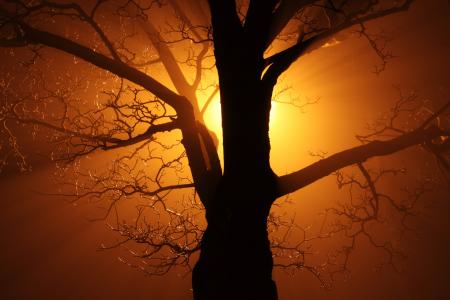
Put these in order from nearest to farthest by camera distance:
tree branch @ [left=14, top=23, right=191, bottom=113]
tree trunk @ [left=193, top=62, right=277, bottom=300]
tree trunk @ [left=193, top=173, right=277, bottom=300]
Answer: tree trunk @ [left=193, top=62, right=277, bottom=300]
tree trunk @ [left=193, top=173, right=277, bottom=300]
tree branch @ [left=14, top=23, right=191, bottom=113]

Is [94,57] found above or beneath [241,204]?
above

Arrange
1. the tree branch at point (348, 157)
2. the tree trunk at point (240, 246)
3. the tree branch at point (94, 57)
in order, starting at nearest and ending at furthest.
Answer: the tree trunk at point (240, 246) < the tree branch at point (94, 57) < the tree branch at point (348, 157)

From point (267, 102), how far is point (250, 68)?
380mm

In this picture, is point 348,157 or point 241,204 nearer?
point 241,204

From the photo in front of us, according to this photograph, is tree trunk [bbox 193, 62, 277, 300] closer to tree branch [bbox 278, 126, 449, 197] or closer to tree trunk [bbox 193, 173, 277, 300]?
tree trunk [bbox 193, 173, 277, 300]

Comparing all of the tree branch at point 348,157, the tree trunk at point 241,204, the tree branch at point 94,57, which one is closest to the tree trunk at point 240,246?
the tree trunk at point 241,204

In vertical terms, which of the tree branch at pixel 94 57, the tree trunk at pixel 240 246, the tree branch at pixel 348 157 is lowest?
the tree trunk at pixel 240 246

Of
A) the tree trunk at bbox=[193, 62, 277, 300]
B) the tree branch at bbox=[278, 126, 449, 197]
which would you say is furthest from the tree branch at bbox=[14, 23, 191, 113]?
the tree branch at bbox=[278, 126, 449, 197]

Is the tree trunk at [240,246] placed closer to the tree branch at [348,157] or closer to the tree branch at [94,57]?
the tree branch at [348,157]

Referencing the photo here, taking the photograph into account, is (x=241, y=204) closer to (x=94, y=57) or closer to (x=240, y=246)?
(x=240, y=246)

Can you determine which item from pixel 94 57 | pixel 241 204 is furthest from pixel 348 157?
pixel 94 57

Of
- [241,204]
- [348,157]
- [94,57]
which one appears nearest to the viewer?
[241,204]

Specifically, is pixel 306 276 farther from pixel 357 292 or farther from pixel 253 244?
pixel 253 244

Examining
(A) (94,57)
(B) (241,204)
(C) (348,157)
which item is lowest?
(B) (241,204)
